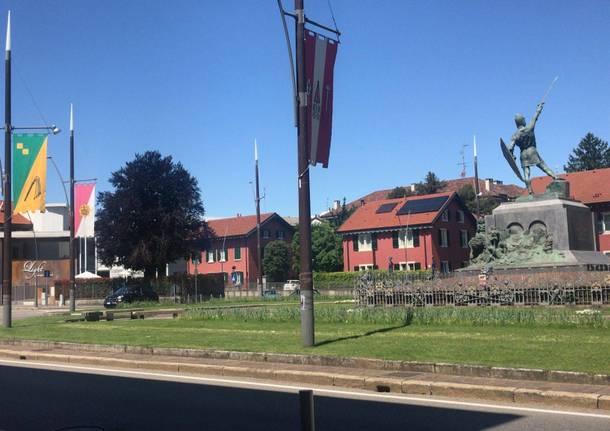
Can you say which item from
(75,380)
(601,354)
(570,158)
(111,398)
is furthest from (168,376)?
(570,158)

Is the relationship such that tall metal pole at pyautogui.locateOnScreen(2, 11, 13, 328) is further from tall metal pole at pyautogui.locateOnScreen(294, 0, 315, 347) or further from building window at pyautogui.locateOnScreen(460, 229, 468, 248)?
building window at pyautogui.locateOnScreen(460, 229, 468, 248)

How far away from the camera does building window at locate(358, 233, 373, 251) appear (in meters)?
76.0

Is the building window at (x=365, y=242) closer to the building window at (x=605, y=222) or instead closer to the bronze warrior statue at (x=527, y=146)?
the building window at (x=605, y=222)

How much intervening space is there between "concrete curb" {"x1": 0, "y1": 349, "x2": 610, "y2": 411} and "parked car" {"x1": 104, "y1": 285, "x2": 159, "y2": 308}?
34833 millimetres

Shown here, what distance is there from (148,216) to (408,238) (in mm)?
28537

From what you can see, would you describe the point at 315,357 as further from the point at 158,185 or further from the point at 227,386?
the point at 158,185

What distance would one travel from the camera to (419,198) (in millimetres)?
77000

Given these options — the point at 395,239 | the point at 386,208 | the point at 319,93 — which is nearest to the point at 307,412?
the point at 319,93

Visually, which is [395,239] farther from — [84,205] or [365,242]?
[84,205]

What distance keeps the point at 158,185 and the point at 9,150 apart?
37502 millimetres

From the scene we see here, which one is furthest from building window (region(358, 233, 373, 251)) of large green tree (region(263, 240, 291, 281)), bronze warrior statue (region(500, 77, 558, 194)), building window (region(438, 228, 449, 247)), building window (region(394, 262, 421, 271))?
bronze warrior statue (region(500, 77, 558, 194))

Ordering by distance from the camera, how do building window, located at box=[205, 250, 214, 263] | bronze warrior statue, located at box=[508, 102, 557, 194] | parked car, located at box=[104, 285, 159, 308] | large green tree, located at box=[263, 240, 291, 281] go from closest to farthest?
bronze warrior statue, located at box=[508, 102, 557, 194], parked car, located at box=[104, 285, 159, 308], large green tree, located at box=[263, 240, 291, 281], building window, located at box=[205, 250, 214, 263]

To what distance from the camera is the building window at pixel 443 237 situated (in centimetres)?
7284

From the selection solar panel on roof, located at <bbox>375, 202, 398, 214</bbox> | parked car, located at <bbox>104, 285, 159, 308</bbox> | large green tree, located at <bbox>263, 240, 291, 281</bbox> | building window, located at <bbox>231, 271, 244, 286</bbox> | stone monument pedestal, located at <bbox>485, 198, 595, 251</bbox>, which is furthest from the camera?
building window, located at <bbox>231, 271, 244, 286</bbox>
